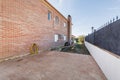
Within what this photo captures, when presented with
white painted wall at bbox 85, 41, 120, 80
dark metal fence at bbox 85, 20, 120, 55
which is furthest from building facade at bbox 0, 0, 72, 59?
dark metal fence at bbox 85, 20, 120, 55

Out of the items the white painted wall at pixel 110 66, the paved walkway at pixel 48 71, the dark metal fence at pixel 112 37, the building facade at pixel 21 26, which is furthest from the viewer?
the building facade at pixel 21 26

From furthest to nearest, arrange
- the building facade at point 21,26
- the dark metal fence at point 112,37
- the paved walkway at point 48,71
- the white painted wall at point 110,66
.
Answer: the building facade at point 21,26 < the dark metal fence at point 112,37 < the paved walkway at point 48,71 < the white painted wall at point 110,66

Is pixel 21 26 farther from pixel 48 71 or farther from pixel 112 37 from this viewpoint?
pixel 112 37

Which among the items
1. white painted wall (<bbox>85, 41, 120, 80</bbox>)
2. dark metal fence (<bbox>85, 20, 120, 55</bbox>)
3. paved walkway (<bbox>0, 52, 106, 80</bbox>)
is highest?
dark metal fence (<bbox>85, 20, 120, 55</bbox>)

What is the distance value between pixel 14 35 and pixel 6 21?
1039mm

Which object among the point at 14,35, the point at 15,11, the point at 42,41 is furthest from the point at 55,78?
the point at 42,41

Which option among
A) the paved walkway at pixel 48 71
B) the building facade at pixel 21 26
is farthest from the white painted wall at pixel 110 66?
the building facade at pixel 21 26

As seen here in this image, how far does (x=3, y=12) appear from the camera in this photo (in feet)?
18.1

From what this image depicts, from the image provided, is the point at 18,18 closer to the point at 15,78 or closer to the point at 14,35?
the point at 14,35

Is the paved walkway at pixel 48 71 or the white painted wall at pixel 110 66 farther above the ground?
the white painted wall at pixel 110 66

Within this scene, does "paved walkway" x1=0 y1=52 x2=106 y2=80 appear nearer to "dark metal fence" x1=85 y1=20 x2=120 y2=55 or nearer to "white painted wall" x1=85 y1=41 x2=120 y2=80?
"white painted wall" x1=85 y1=41 x2=120 y2=80

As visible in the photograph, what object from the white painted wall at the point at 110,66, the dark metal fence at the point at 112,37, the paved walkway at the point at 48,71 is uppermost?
the dark metal fence at the point at 112,37

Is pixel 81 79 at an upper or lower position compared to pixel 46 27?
lower

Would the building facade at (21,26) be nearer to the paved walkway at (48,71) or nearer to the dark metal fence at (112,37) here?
the paved walkway at (48,71)
